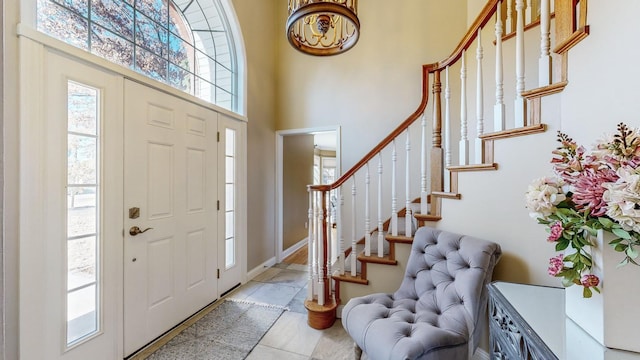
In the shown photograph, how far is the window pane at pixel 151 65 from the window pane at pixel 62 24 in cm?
37

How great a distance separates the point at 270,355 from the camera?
1.86 metres

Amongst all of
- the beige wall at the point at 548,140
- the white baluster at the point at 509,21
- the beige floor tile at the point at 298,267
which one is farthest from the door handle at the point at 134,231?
the white baluster at the point at 509,21

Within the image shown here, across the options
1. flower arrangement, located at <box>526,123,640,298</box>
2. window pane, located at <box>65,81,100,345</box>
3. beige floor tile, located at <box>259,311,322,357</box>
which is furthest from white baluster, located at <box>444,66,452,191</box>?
window pane, located at <box>65,81,100,345</box>

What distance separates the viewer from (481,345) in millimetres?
1717

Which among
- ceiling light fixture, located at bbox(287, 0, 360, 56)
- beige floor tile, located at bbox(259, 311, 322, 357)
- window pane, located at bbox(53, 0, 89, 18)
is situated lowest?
beige floor tile, located at bbox(259, 311, 322, 357)

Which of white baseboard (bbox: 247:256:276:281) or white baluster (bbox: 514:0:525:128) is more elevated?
white baluster (bbox: 514:0:525:128)

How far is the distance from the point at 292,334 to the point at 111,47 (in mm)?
2550

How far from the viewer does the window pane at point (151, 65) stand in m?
2.07

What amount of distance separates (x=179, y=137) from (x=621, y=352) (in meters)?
2.67

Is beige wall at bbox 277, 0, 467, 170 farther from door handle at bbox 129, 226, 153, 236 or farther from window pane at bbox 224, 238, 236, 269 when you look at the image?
door handle at bbox 129, 226, 153, 236

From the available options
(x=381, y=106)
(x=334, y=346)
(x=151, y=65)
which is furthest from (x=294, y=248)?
(x=151, y=65)

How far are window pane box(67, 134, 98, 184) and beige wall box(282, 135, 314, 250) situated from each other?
97.8 inches

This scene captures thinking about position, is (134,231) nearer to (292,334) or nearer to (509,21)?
(292,334)

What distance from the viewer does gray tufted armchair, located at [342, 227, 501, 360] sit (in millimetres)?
1283
